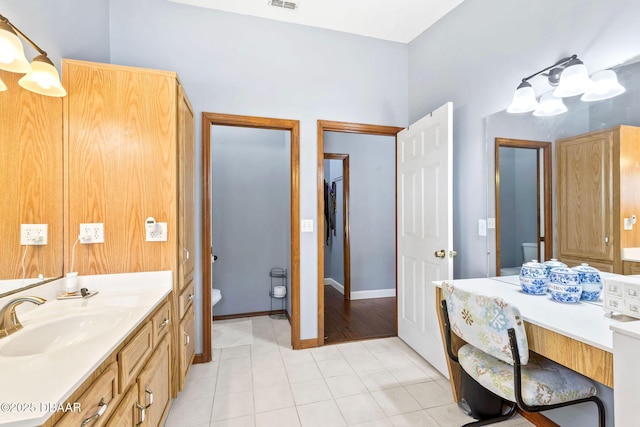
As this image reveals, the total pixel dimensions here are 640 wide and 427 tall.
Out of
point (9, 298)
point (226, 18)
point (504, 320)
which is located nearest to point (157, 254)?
point (9, 298)

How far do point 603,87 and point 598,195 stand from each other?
519 mm

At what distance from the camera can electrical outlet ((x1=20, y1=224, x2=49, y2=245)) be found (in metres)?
1.43

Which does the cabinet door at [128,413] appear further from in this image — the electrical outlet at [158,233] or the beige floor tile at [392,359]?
the beige floor tile at [392,359]

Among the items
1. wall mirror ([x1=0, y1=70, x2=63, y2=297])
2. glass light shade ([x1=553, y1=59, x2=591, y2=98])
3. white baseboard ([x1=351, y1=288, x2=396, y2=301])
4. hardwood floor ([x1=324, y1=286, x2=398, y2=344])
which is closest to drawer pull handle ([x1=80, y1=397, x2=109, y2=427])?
wall mirror ([x1=0, y1=70, x2=63, y2=297])

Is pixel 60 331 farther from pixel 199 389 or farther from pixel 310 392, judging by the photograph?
pixel 310 392

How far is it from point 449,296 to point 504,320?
319mm

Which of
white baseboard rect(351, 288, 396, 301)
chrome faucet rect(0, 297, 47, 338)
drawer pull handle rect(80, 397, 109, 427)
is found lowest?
white baseboard rect(351, 288, 396, 301)

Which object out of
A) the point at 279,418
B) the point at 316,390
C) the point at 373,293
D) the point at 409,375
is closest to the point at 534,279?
the point at 409,375

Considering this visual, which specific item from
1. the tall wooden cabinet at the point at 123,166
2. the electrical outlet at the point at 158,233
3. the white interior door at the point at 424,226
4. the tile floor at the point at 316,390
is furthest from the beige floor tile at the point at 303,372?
the electrical outlet at the point at 158,233

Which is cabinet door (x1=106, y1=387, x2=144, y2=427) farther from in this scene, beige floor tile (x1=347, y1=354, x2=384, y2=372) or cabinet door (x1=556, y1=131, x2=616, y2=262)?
cabinet door (x1=556, y1=131, x2=616, y2=262)

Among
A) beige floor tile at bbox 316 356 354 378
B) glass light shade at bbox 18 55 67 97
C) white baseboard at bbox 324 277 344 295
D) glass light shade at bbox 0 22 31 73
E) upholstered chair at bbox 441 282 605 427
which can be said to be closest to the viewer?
glass light shade at bbox 0 22 31 73

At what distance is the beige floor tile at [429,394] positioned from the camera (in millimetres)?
1898

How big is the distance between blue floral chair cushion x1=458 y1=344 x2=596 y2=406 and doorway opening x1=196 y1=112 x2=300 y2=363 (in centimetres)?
154

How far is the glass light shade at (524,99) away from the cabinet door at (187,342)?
2.53 metres
